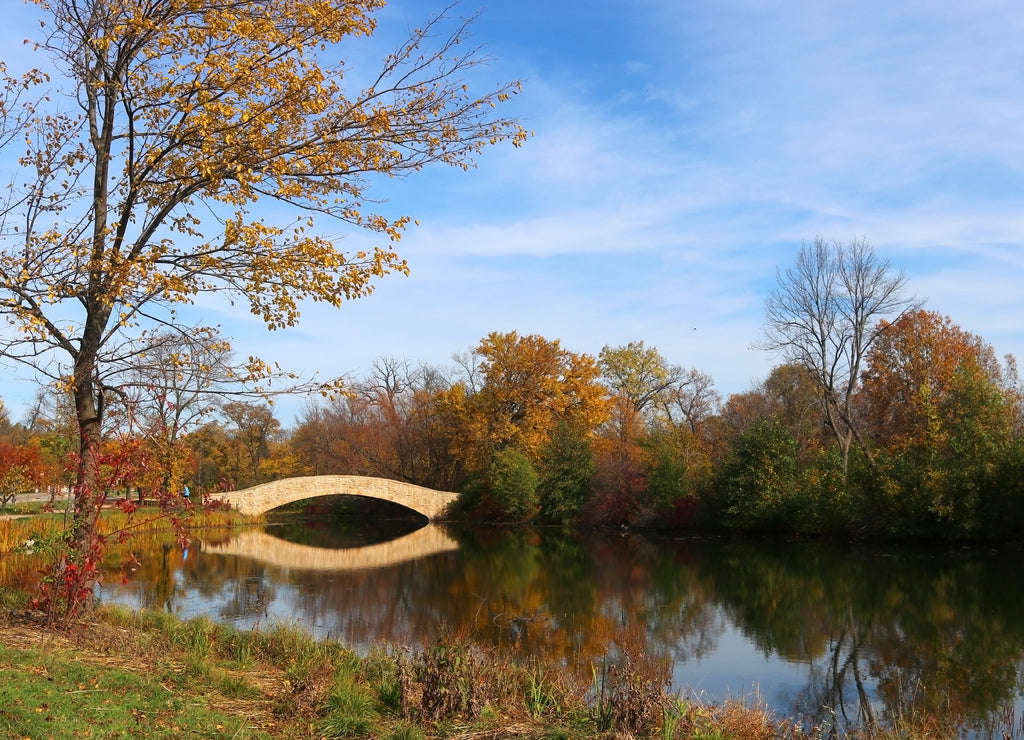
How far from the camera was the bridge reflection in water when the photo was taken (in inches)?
848

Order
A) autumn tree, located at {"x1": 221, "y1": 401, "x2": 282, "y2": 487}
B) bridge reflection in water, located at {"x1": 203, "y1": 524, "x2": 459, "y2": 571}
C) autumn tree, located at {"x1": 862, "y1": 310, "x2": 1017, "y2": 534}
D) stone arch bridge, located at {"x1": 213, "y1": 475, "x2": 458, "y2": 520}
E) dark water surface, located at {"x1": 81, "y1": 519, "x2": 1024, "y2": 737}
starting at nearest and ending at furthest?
1. dark water surface, located at {"x1": 81, "y1": 519, "x2": 1024, "y2": 737}
2. bridge reflection in water, located at {"x1": 203, "y1": 524, "x2": 459, "y2": 571}
3. autumn tree, located at {"x1": 862, "y1": 310, "x2": 1017, "y2": 534}
4. stone arch bridge, located at {"x1": 213, "y1": 475, "x2": 458, "y2": 520}
5. autumn tree, located at {"x1": 221, "y1": 401, "x2": 282, "y2": 487}

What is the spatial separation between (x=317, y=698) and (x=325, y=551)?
20247 millimetres

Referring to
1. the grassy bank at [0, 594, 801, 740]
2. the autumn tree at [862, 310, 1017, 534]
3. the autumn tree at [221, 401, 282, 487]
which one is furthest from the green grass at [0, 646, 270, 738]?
the autumn tree at [221, 401, 282, 487]

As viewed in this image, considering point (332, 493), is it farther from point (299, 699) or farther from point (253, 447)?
point (299, 699)

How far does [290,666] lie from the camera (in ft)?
23.0

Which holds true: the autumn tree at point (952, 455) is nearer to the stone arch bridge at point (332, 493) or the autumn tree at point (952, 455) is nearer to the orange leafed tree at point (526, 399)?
the orange leafed tree at point (526, 399)

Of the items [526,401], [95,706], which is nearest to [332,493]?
[526,401]

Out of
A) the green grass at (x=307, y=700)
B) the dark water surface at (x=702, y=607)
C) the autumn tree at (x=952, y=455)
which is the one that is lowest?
the dark water surface at (x=702, y=607)

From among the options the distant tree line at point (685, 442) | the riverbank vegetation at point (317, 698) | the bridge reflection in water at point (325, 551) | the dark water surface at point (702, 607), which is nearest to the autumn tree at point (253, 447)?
the distant tree line at point (685, 442)

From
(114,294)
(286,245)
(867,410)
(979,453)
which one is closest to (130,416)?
(114,294)

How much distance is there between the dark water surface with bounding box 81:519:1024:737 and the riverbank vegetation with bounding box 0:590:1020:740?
1.62 meters

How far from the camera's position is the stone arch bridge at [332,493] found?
34.6 m

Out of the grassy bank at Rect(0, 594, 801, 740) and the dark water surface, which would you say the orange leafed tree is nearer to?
the dark water surface

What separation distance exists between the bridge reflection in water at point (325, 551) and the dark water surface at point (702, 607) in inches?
5.3
